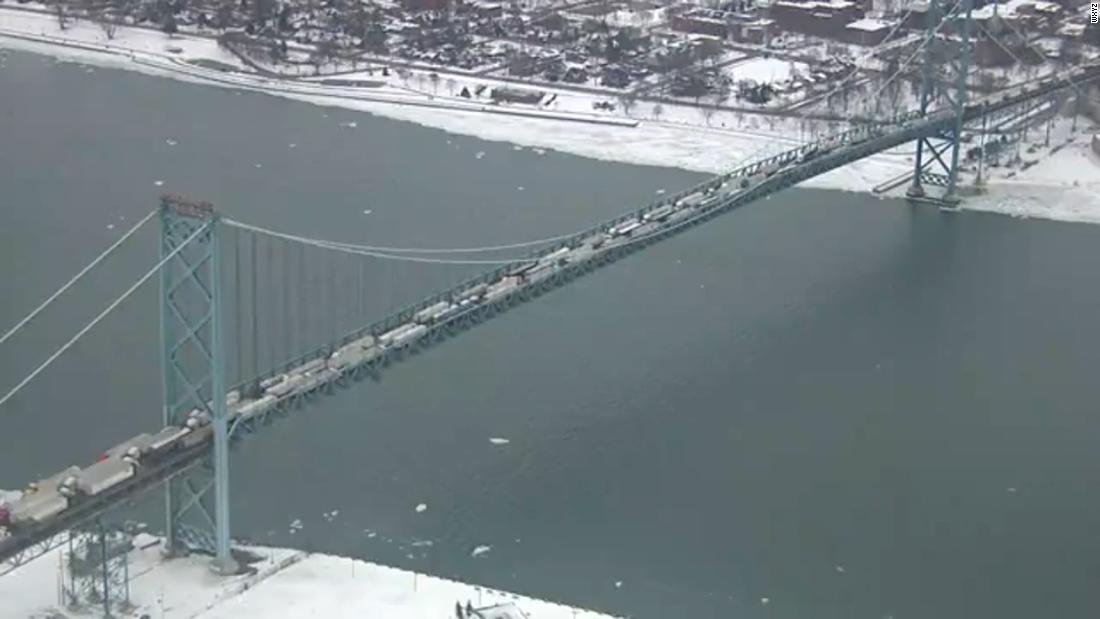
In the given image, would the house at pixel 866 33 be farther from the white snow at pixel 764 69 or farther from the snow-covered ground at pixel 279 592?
the snow-covered ground at pixel 279 592

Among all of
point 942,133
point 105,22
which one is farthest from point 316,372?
point 105,22

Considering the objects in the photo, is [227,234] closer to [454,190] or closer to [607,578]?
[454,190]

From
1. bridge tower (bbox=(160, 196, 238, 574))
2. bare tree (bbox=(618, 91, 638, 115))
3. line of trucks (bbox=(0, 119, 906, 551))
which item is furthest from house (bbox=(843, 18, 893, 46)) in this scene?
bridge tower (bbox=(160, 196, 238, 574))

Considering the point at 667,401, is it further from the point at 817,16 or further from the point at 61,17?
the point at 61,17

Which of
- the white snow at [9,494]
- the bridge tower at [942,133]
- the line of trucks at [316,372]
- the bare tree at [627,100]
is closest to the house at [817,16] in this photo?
the bare tree at [627,100]

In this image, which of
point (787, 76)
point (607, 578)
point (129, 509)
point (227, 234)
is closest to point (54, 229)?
point (227, 234)

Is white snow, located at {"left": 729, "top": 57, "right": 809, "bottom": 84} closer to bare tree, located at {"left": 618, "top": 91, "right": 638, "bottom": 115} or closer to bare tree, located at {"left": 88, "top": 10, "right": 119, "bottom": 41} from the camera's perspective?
bare tree, located at {"left": 618, "top": 91, "right": 638, "bottom": 115}
